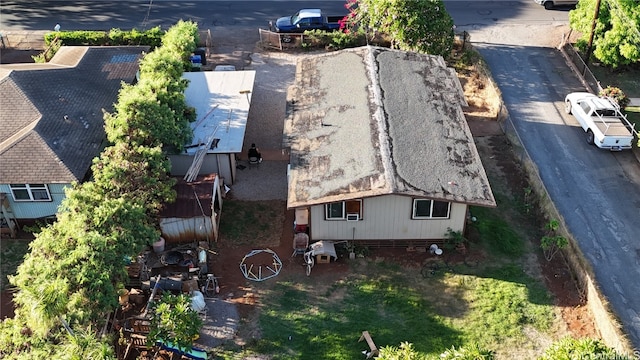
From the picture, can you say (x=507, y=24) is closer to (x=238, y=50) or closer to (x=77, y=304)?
(x=238, y=50)

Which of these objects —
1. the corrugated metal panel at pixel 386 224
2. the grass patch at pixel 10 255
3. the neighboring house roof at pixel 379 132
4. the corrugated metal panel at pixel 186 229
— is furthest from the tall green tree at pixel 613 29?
the grass patch at pixel 10 255

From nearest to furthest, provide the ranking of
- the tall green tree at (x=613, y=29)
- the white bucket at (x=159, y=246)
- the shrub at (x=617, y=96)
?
1. the white bucket at (x=159, y=246)
2. the shrub at (x=617, y=96)
3. the tall green tree at (x=613, y=29)

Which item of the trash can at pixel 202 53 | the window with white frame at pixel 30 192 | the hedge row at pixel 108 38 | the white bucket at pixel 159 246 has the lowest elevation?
the white bucket at pixel 159 246

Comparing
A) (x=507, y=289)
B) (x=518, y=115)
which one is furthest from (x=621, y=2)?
(x=507, y=289)

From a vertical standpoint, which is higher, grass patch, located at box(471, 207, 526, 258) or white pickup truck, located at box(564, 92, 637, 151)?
white pickup truck, located at box(564, 92, 637, 151)

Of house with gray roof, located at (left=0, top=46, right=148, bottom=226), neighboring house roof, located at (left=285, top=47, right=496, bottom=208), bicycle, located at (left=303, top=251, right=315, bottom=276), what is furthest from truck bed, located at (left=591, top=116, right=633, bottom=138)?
house with gray roof, located at (left=0, top=46, right=148, bottom=226)

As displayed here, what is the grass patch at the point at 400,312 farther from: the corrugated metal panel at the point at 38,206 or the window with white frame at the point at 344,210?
the corrugated metal panel at the point at 38,206

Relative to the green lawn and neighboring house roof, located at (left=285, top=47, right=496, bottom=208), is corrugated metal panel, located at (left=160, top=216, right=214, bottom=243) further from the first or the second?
neighboring house roof, located at (left=285, top=47, right=496, bottom=208)
